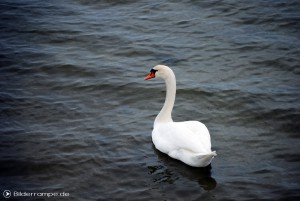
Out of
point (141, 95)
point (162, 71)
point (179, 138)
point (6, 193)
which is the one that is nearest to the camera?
point (6, 193)

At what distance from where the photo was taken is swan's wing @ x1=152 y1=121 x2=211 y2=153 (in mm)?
7617

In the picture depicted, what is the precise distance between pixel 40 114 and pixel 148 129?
2241 millimetres

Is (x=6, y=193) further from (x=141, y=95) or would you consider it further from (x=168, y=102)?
(x=141, y=95)

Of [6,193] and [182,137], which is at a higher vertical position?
[182,137]

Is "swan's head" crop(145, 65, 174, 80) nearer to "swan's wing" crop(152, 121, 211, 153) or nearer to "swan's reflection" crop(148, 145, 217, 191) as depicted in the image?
"swan's wing" crop(152, 121, 211, 153)

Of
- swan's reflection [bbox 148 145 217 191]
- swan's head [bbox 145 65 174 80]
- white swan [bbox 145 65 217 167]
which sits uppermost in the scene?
swan's head [bbox 145 65 174 80]

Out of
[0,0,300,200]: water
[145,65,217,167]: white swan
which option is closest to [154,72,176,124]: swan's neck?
[145,65,217,167]: white swan

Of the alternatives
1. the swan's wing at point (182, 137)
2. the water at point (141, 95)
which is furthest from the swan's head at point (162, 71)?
the water at point (141, 95)

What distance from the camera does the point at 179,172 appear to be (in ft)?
25.4

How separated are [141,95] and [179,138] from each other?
108 inches

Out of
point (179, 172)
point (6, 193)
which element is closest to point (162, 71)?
point (179, 172)

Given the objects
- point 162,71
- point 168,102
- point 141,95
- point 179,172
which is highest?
point 162,71

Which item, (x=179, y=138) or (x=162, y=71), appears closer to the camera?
(x=179, y=138)

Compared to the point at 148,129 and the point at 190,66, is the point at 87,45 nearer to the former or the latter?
the point at 190,66
